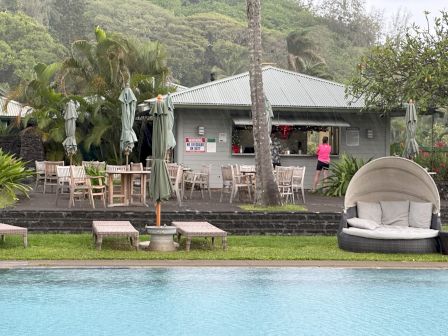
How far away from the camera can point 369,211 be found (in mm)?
15516

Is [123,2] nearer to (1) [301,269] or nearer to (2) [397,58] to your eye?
(2) [397,58]

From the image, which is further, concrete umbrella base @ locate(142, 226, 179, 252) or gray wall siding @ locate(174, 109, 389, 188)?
gray wall siding @ locate(174, 109, 389, 188)

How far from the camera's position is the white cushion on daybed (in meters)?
14.2

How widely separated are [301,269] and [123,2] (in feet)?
292

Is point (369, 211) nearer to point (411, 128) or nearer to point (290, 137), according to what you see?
point (411, 128)

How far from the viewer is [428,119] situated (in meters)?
61.3


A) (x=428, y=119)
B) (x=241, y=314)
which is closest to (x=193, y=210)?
(x=241, y=314)

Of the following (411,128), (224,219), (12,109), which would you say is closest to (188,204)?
(224,219)

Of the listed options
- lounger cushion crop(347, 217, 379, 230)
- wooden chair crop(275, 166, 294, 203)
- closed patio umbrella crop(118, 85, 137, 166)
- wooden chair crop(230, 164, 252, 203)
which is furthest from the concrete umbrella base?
closed patio umbrella crop(118, 85, 137, 166)

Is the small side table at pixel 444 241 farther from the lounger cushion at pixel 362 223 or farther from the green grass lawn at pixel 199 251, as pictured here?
the lounger cushion at pixel 362 223

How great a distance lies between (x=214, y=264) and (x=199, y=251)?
4.50 ft

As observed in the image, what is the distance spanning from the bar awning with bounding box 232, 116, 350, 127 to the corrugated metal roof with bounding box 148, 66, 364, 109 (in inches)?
21.6

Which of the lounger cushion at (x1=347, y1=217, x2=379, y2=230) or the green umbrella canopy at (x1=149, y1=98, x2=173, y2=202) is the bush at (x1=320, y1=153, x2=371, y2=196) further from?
the green umbrella canopy at (x1=149, y1=98, x2=173, y2=202)

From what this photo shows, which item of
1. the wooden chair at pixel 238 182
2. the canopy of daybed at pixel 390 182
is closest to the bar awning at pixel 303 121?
the wooden chair at pixel 238 182
